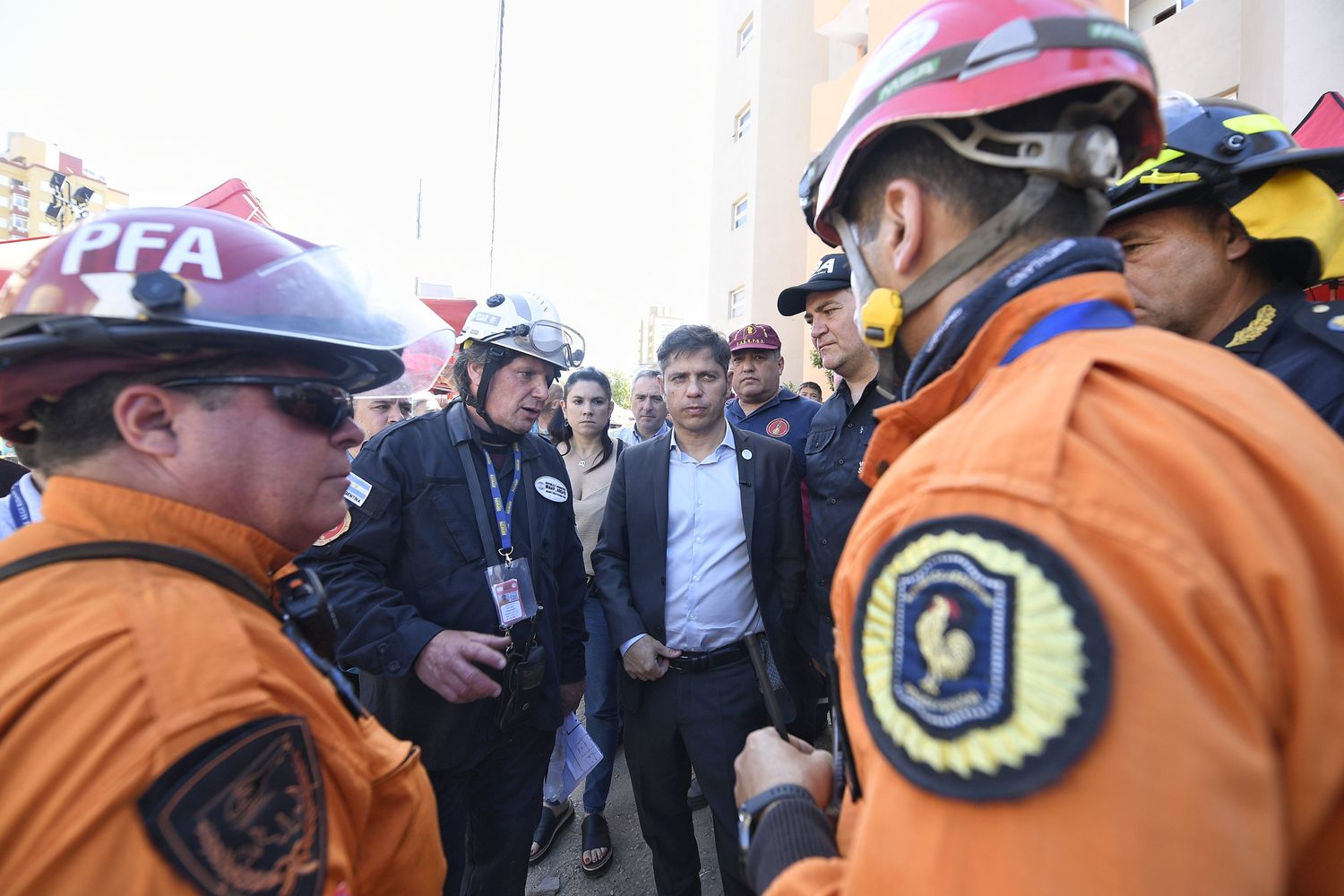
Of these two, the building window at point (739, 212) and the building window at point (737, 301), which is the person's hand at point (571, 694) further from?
the building window at point (739, 212)

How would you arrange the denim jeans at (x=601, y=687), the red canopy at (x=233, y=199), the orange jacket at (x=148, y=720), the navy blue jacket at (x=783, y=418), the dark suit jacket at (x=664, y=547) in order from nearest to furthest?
the orange jacket at (x=148, y=720) → the dark suit jacket at (x=664, y=547) → the red canopy at (x=233, y=199) → the denim jeans at (x=601, y=687) → the navy blue jacket at (x=783, y=418)

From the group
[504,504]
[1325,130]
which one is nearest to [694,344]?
[504,504]

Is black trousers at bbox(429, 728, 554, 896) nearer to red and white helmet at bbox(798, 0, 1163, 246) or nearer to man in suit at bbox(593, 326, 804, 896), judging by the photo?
man in suit at bbox(593, 326, 804, 896)

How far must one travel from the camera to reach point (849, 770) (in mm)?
1024

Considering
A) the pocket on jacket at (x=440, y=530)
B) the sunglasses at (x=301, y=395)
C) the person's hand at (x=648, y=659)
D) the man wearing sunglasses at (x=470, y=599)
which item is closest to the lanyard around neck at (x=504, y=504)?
the man wearing sunglasses at (x=470, y=599)

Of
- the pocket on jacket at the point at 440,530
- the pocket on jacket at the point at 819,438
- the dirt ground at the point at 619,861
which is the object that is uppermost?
the pocket on jacket at the point at 819,438

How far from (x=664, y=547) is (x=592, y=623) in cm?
176

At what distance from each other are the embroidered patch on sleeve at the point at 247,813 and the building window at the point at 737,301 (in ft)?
70.0

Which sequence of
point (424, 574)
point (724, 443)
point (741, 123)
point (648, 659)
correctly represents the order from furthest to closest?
1. point (741, 123)
2. point (724, 443)
3. point (648, 659)
4. point (424, 574)

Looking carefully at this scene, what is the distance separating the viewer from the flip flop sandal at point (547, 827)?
12.0ft

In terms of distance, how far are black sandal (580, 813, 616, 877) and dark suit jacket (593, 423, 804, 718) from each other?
125cm

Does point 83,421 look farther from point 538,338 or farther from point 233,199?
point 233,199

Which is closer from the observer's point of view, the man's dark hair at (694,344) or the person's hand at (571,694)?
the person's hand at (571,694)

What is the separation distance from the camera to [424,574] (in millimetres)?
2570
